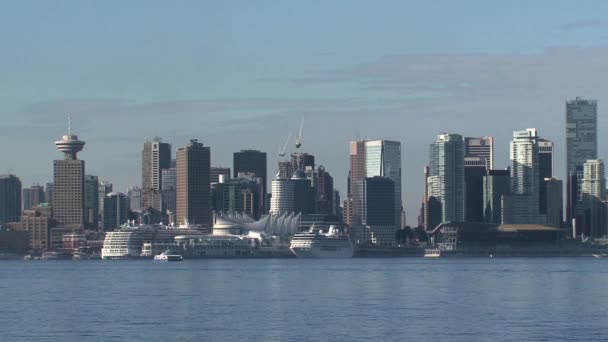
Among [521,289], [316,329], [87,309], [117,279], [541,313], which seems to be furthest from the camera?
[117,279]

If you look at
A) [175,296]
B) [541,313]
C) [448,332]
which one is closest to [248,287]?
A: [175,296]

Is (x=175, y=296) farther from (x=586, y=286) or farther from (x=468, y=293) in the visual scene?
(x=586, y=286)

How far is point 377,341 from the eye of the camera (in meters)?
70.8

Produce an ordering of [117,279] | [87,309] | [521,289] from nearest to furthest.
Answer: [87,309]
[521,289]
[117,279]

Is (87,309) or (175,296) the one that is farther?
(175,296)

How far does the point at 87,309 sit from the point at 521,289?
Answer: 41663 millimetres

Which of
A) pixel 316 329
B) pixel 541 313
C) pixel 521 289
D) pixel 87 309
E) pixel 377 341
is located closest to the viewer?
pixel 377 341

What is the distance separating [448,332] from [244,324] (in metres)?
12.1

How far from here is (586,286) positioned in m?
126

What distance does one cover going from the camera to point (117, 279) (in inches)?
6053

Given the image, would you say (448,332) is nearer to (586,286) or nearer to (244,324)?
(244,324)

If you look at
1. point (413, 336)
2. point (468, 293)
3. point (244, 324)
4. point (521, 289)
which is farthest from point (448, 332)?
point (521, 289)

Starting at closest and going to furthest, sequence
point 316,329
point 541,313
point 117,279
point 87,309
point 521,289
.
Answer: point 316,329 < point 541,313 < point 87,309 < point 521,289 < point 117,279

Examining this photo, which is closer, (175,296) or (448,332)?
(448,332)
